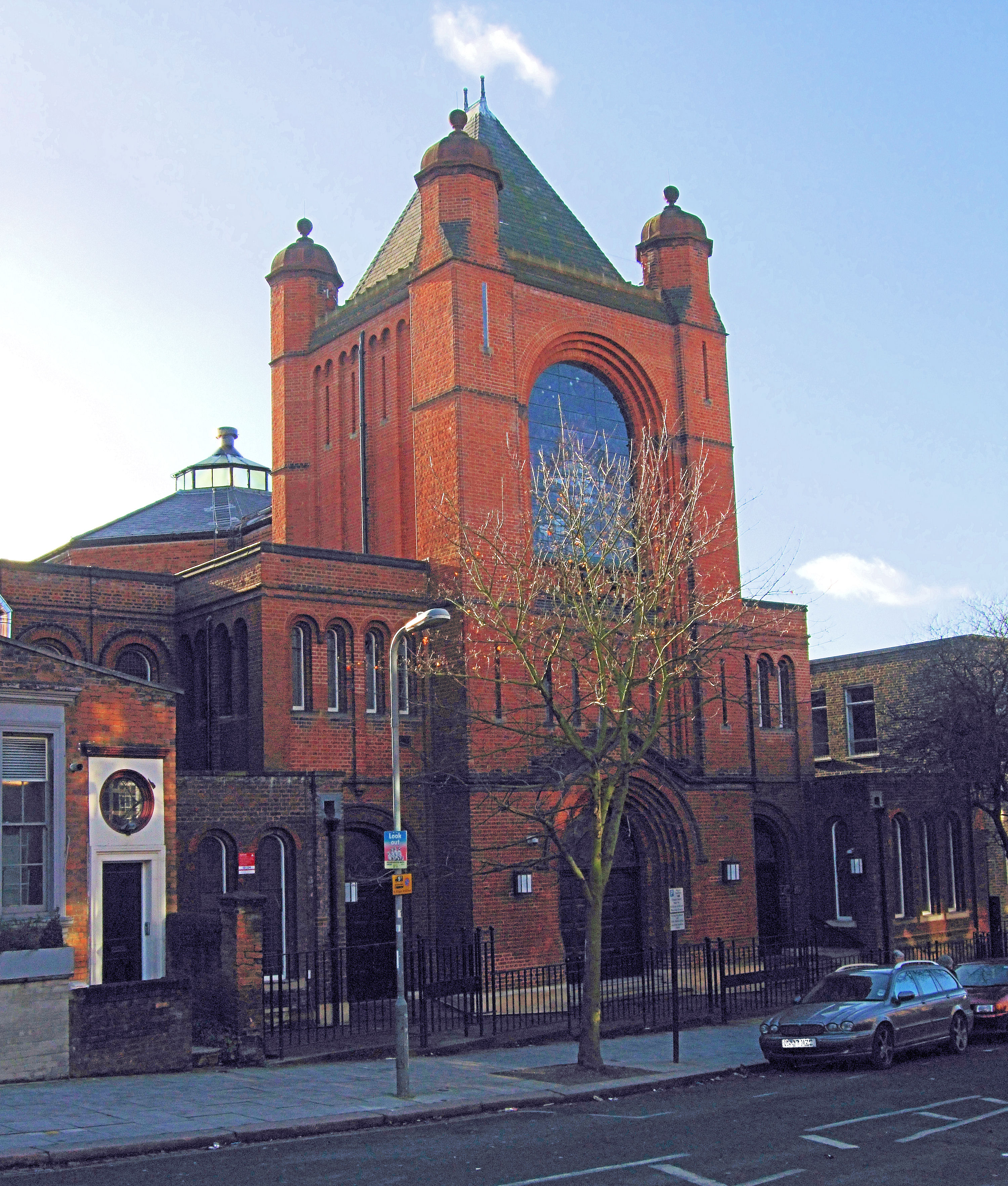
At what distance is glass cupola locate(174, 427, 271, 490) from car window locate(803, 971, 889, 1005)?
31.1 meters

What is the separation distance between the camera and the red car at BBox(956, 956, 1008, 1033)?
68.1ft

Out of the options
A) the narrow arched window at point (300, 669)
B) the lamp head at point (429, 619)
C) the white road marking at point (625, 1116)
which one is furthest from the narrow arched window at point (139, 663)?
the white road marking at point (625, 1116)

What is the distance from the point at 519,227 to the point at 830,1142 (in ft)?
79.5

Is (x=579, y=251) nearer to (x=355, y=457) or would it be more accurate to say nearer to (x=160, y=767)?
(x=355, y=457)

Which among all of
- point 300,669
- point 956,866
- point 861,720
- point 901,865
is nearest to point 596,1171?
point 300,669

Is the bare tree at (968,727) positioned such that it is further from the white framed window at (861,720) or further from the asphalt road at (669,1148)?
the asphalt road at (669,1148)

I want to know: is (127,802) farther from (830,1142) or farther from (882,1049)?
(830,1142)

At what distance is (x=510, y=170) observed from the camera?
33750mm

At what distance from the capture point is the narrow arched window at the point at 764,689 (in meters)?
32.0

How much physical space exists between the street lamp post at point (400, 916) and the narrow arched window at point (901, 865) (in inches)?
791

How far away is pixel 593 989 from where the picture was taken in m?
18.0

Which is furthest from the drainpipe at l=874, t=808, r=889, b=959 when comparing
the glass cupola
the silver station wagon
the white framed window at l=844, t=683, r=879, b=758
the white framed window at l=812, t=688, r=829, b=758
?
the glass cupola

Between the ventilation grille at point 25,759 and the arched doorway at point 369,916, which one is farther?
the arched doorway at point 369,916

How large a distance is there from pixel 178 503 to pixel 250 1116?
31.7m
